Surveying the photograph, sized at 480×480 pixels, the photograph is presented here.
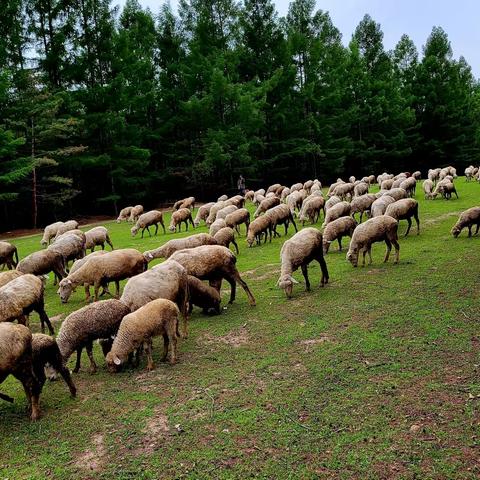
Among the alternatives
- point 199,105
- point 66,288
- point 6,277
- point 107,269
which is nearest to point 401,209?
point 107,269

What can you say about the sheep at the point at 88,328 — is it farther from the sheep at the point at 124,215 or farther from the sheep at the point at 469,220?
the sheep at the point at 124,215

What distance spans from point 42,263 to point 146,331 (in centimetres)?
709

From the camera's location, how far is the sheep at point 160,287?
8.92 meters

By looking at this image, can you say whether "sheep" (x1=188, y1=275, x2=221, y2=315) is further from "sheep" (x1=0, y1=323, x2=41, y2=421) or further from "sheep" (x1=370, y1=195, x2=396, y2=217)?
"sheep" (x1=370, y1=195, x2=396, y2=217)

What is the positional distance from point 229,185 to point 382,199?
27.8 meters

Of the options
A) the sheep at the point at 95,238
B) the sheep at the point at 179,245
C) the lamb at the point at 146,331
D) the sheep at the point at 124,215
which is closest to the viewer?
the lamb at the point at 146,331

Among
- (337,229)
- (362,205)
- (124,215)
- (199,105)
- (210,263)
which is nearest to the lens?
(210,263)

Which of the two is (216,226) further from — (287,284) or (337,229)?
(287,284)

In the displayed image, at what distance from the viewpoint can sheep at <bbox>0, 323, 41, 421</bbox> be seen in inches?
244

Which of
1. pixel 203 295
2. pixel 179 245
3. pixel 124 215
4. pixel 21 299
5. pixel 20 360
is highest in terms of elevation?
pixel 179 245

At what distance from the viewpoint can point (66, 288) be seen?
12.1m

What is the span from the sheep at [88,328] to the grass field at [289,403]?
0.51 metres

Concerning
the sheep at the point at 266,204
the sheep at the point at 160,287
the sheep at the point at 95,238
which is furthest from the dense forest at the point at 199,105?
the sheep at the point at 160,287

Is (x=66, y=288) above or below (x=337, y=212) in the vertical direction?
below
